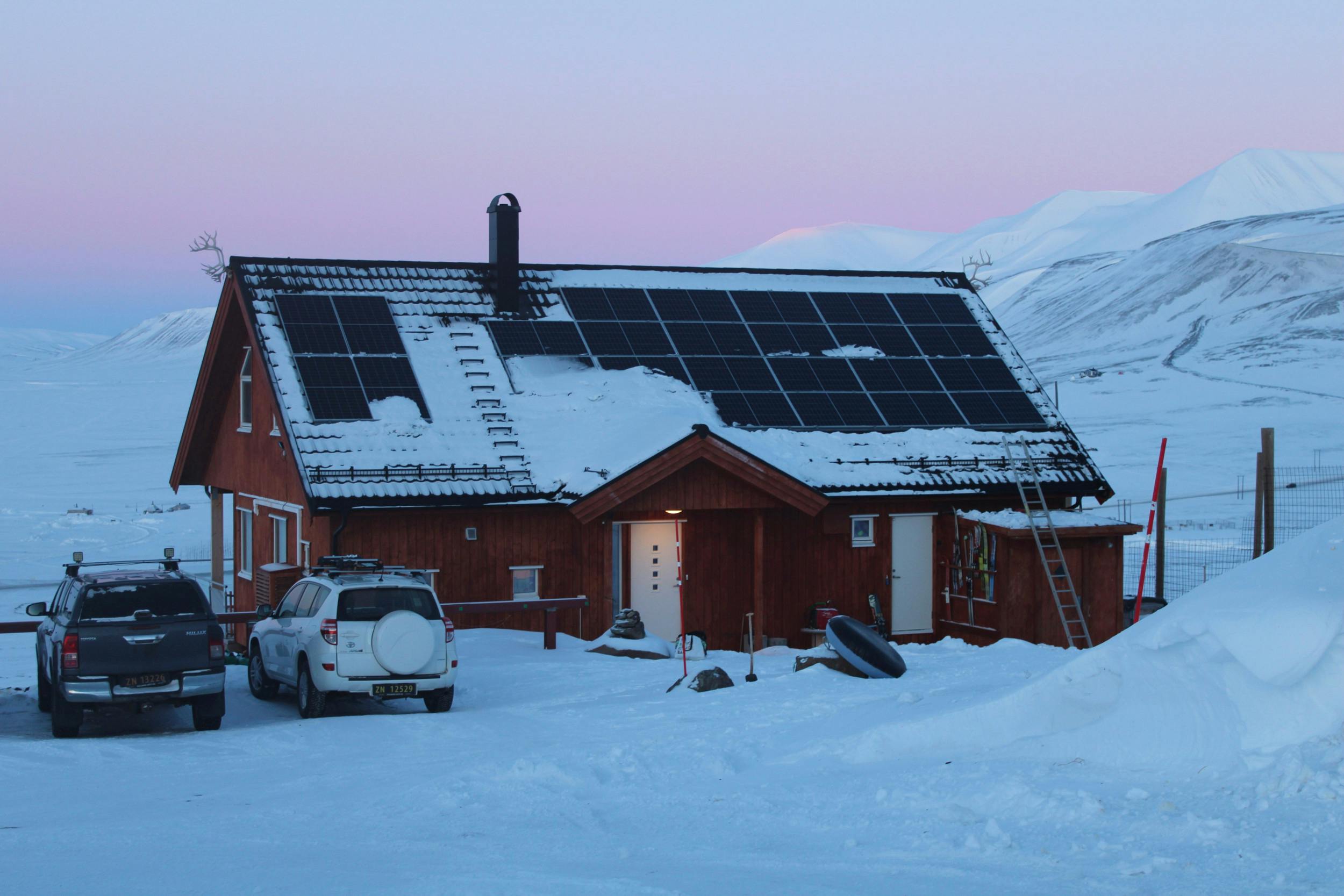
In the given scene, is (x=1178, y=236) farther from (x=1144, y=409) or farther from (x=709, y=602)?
(x=709, y=602)

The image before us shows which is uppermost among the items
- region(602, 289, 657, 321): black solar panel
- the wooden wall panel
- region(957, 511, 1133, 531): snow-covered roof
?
region(602, 289, 657, 321): black solar panel

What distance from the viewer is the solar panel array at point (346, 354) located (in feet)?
69.7

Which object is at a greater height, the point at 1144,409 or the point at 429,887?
the point at 1144,409

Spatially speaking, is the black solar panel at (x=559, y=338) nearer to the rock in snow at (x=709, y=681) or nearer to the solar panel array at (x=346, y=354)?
the solar panel array at (x=346, y=354)

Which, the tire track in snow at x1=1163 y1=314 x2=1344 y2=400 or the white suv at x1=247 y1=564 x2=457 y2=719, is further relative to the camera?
the tire track in snow at x1=1163 y1=314 x2=1344 y2=400

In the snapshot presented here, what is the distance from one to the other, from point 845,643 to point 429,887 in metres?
8.62

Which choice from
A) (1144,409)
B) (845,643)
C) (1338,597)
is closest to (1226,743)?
(1338,597)

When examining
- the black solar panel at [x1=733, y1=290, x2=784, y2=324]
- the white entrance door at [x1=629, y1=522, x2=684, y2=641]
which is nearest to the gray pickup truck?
the white entrance door at [x1=629, y1=522, x2=684, y2=641]

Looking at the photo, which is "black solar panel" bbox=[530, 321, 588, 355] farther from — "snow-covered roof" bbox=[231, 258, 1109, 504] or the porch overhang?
the porch overhang

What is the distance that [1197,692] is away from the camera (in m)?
9.39

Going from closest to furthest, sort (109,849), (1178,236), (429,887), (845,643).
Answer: (429,887) → (109,849) → (845,643) → (1178,236)

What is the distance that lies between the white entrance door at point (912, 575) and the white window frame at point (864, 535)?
317 millimetres

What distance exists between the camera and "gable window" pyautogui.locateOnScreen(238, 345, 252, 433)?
24.1m

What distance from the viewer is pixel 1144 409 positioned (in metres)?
79.4
